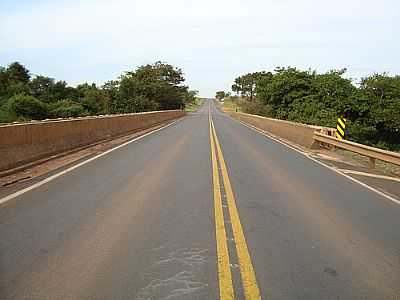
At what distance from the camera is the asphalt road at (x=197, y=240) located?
161 inches

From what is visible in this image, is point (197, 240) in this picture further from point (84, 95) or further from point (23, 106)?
point (84, 95)

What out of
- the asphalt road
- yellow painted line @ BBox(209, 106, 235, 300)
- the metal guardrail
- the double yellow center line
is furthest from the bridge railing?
yellow painted line @ BBox(209, 106, 235, 300)

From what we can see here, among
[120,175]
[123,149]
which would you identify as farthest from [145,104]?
[120,175]

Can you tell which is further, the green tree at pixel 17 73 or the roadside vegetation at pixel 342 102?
the green tree at pixel 17 73

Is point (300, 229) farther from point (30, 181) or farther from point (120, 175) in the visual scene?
point (30, 181)

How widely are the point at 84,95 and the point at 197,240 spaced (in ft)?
287

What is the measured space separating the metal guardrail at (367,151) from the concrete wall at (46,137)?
31.2 ft

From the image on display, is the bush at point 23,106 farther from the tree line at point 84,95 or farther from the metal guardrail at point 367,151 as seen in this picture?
the metal guardrail at point 367,151

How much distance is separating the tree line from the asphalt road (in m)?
52.1

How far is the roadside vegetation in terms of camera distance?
129 feet

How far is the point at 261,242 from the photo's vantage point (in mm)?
5434

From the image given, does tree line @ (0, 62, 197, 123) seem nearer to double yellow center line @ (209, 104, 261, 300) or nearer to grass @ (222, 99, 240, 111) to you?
grass @ (222, 99, 240, 111)

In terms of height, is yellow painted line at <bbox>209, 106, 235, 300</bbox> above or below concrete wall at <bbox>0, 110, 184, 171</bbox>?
below

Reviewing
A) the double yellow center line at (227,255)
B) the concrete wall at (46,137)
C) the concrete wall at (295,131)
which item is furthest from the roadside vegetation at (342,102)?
the double yellow center line at (227,255)
